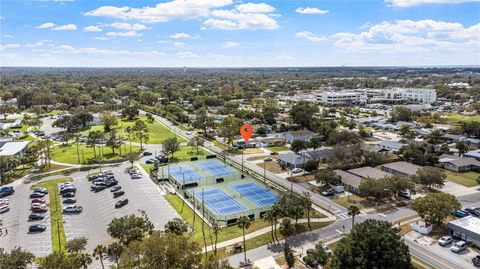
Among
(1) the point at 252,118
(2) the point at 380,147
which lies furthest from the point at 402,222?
(1) the point at 252,118

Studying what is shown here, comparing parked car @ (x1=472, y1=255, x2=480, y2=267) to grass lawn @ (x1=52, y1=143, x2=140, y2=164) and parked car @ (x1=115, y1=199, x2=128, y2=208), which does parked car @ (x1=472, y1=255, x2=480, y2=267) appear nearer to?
parked car @ (x1=115, y1=199, x2=128, y2=208)

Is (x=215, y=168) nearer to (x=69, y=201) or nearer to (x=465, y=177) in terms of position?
(x=69, y=201)

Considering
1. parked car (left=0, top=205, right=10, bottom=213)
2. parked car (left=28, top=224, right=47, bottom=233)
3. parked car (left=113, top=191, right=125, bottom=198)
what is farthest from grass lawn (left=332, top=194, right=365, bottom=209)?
parked car (left=0, top=205, right=10, bottom=213)

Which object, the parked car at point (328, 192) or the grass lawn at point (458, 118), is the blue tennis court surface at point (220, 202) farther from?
the grass lawn at point (458, 118)

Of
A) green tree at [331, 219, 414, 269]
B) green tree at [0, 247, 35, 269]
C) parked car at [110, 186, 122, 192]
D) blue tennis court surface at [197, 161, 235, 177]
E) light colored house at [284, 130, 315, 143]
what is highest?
green tree at [331, 219, 414, 269]

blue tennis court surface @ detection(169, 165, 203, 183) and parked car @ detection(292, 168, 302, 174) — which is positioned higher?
parked car @ detection(292, 168, 302, 174)

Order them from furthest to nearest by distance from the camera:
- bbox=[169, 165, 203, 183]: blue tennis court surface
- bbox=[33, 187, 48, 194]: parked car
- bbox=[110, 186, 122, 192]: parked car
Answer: bbox=[169, 165, 203, 183]: blue tennis court surface
bbox=[110, 186, 122, 192]: parked car
bbox=[33, 187, 48, 194]: parked car

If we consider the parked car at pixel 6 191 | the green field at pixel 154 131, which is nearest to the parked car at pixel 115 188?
the parked car at pixel 6 191

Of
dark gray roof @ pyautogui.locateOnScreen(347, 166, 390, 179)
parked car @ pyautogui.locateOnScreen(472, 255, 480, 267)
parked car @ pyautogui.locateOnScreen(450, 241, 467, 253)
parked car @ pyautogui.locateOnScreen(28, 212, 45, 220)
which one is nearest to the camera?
parked car @ pyautogui.locateOnScreen(472, 255, 480, 267)
